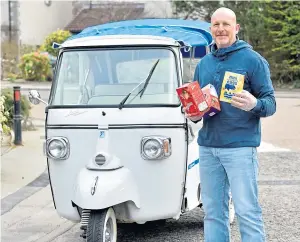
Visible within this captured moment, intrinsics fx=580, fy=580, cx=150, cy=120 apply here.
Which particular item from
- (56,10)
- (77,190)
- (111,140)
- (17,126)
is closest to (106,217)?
(77,190)

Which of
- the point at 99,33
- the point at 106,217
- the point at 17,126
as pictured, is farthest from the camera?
the point at 17,126

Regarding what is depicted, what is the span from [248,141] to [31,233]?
2.92 metres

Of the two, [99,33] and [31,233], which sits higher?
[99,33]

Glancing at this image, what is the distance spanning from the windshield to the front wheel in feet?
3.33

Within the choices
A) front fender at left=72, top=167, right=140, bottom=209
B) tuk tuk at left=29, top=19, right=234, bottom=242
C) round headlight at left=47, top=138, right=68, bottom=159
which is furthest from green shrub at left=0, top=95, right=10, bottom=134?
front fender at left=72, top=167, right=140, bottom=209

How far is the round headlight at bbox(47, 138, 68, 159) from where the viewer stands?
16.3ft

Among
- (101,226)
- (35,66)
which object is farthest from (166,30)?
(35,66)

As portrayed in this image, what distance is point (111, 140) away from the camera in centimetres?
490

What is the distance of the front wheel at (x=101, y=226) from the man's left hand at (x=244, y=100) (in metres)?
1.51

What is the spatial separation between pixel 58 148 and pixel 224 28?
183 centimetres

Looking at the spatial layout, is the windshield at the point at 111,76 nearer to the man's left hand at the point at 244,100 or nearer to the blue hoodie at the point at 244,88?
the blue hoodie at the point at 244,88

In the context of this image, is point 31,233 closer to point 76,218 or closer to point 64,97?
point 76,218

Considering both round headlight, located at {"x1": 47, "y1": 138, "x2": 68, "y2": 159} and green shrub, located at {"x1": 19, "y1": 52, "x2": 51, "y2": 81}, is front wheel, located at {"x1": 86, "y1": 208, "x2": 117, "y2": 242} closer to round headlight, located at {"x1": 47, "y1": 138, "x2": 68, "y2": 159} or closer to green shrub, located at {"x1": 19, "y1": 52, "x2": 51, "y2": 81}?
round headlight, located at {"x1": 47, "y1": 138, "x2": 68, "y2": 159}

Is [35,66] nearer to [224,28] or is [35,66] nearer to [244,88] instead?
[224,28]
